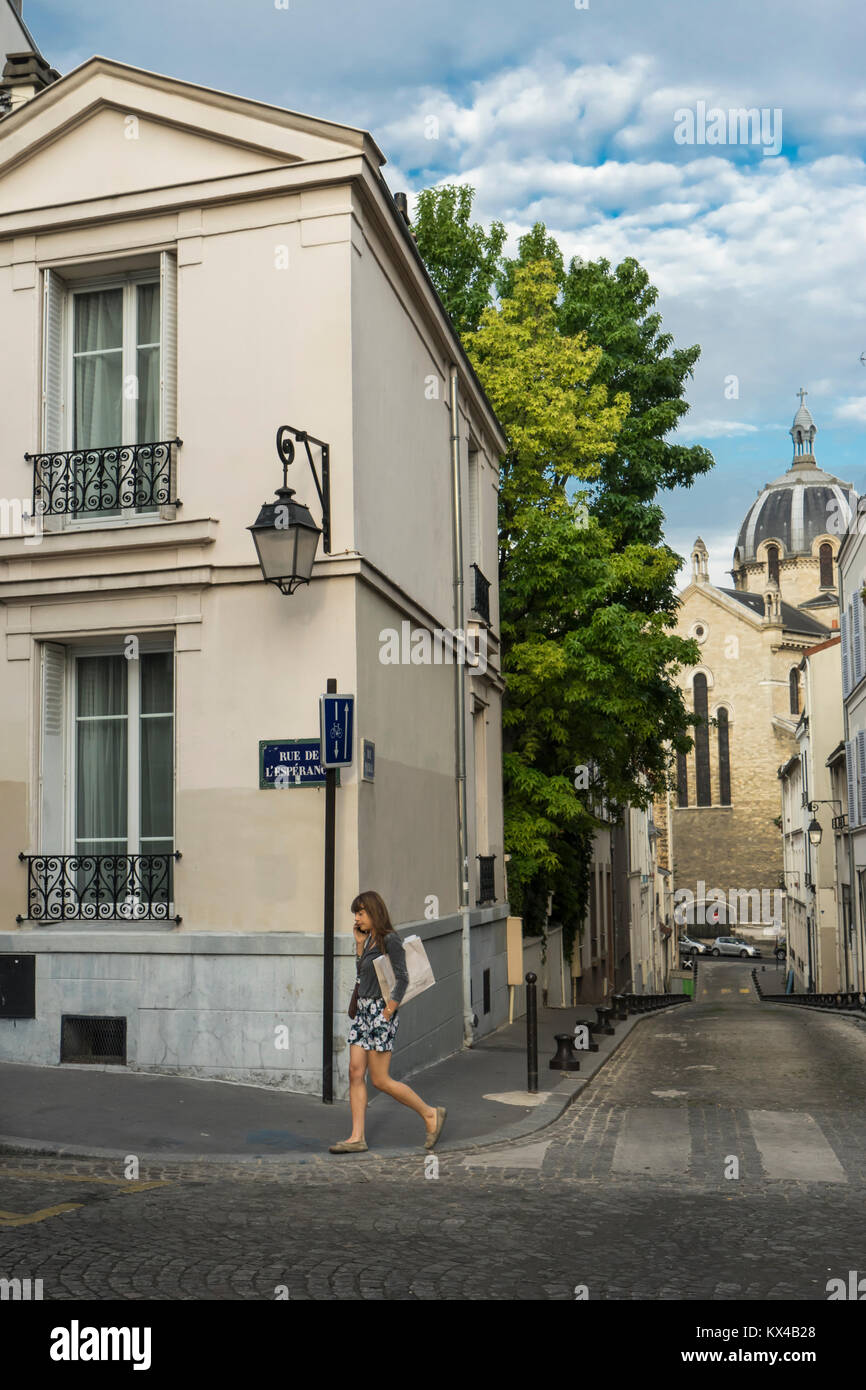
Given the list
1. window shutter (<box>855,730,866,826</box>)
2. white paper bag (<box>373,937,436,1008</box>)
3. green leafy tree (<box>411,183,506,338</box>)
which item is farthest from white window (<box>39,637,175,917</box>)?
window shutter (<box>855,730,866,826</box>)

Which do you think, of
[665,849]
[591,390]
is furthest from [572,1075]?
[665,849]

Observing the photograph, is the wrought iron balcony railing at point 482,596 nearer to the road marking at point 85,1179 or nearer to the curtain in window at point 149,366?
the curtain in window at point 149,366

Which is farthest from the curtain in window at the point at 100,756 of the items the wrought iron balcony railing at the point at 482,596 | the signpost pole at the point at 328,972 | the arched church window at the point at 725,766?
the arched church window at the point at 725,766

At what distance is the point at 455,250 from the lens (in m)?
22.3

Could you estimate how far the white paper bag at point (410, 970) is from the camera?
25.9ft

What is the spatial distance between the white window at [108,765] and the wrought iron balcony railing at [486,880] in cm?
525

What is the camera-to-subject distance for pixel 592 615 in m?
17.9

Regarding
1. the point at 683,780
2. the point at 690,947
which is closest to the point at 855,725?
the point at 690,947

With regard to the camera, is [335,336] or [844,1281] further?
[335,336]

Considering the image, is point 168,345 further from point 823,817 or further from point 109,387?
point 823,817

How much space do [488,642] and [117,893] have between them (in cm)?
700

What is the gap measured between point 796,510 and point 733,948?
1809 inches

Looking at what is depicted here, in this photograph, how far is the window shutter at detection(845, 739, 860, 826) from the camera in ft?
99.9

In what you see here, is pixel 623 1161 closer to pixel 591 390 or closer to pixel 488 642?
pixel 488 642
